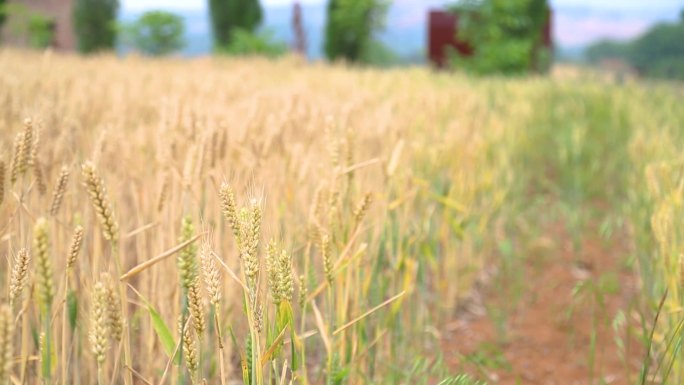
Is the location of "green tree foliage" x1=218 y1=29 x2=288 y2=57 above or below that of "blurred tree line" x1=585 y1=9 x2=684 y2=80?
above

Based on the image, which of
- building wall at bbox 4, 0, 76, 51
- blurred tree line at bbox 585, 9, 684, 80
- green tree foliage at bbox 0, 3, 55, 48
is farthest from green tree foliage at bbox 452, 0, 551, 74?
blurred tree line at bbox 585, 9, 684, 80

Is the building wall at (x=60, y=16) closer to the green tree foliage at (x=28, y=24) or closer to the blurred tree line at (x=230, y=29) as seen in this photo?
the green tree foliage at (x=28, y=24)

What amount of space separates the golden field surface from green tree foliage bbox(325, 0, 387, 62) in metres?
9.70

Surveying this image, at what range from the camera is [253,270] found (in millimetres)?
829

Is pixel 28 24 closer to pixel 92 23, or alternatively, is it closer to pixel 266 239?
Answer: pixel 92 23

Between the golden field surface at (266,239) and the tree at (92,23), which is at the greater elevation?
the tree at (92,23)

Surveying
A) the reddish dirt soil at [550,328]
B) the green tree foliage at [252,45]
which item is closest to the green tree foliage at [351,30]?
the green tree foliage at [252,45]

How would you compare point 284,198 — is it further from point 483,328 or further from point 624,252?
point 624,252

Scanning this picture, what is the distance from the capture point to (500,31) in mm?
11336

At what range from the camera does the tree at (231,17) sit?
→ 1414 centimetres

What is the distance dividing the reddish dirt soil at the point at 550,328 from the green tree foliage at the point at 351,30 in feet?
35.2

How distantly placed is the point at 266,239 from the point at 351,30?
1331 centimetres

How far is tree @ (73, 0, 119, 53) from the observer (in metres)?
15.1

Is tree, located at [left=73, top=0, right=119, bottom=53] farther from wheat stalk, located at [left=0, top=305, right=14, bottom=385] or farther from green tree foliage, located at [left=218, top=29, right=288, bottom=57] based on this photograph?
wheat stalk, located at [left=0, top=305, right=14, bottom=385]
